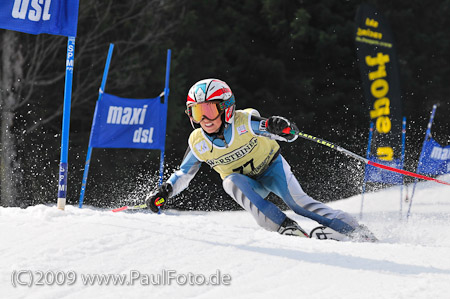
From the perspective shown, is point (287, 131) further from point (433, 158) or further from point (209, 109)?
point (433, 158)

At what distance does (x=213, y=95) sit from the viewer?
13.2 ft

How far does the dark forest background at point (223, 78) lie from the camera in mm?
11820

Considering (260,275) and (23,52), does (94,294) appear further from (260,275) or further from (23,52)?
(23,52)

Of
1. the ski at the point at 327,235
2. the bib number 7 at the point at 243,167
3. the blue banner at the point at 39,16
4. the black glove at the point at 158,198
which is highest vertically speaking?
the blue banner at the point at 39,16

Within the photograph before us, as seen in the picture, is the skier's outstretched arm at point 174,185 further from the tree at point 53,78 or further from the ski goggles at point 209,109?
the tree at point 53,78

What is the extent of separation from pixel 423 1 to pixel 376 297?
64.7 ft

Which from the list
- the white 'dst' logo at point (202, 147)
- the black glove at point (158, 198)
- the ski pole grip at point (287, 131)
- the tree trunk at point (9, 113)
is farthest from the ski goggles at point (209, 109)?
the tree trunk at point (9, 113)

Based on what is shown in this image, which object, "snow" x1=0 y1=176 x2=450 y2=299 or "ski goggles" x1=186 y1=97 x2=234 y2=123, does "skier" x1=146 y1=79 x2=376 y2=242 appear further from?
"snow" x1=0 y1=176 x2=450 y2=299

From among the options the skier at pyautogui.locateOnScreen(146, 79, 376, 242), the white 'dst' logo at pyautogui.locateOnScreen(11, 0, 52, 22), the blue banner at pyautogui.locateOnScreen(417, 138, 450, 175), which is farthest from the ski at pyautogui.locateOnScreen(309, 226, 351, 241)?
the blue banner at pyautogui.locateOnScreen(417, 138, 450, 175)

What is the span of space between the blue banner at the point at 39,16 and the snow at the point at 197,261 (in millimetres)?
1453

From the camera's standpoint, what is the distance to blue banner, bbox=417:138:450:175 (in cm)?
808

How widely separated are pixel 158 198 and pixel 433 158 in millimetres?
5481

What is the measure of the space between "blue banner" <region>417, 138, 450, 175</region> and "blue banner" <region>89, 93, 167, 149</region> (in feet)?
13.0

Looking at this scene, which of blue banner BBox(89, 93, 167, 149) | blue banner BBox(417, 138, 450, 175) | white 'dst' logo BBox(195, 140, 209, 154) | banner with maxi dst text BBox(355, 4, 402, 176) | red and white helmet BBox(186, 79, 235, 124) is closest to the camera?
red and white helmet BBox(186, 79, 235, 124)
